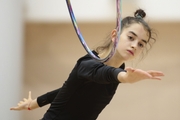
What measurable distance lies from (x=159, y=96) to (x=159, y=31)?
0.34 m

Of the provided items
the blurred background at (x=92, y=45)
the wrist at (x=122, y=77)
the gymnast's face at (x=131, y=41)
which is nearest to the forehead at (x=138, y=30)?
the gymnast's face at (x=131, y=41)

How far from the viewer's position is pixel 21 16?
5.13ft

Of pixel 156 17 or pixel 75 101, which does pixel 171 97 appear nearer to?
pixel 156 17

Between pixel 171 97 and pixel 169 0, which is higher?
pixel 169 0

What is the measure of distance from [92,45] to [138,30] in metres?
0.76

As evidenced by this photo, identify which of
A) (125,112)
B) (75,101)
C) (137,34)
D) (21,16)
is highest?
(21,16)

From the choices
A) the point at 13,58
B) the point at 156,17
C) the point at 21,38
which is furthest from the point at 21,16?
the point at 156,17

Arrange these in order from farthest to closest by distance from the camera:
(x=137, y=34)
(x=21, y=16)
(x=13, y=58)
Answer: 1. (x=21, y=16)
2. (x=13, y=58)
3. (x=137, y=34)

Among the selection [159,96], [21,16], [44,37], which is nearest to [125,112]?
[159,96]

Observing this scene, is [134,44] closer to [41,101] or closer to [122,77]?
[122,77]

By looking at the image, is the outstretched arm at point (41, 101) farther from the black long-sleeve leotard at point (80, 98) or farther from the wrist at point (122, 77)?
the wrist at point (122, 77)

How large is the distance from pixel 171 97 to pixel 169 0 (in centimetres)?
51

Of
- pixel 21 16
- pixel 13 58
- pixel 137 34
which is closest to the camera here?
pixel 137 34

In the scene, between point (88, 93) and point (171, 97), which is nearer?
point (88, 93)
